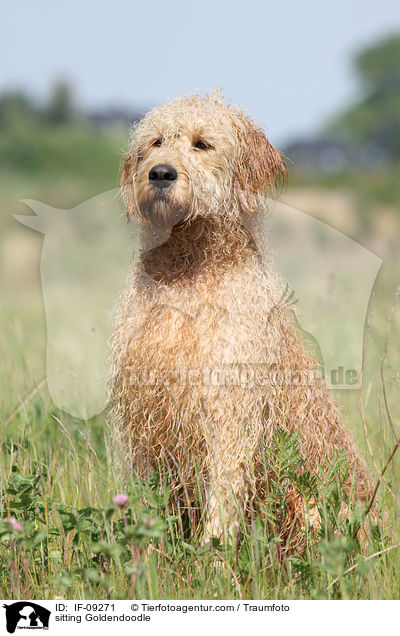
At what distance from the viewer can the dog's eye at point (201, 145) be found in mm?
3201

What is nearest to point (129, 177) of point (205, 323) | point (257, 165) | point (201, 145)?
point (201, 145)

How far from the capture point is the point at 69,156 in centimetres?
4125

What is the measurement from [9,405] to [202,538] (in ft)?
7.37

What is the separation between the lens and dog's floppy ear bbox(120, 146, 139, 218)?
3.30m

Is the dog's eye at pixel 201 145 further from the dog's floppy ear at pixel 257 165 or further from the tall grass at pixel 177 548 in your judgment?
the tall grass at pixel 177 548

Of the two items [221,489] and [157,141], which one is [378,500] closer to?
[221,489]

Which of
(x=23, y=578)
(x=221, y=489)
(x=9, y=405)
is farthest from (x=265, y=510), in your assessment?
(x=9, y=405)

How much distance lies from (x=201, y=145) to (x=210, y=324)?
839 millimetres

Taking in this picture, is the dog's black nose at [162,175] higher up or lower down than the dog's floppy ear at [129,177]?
lower down

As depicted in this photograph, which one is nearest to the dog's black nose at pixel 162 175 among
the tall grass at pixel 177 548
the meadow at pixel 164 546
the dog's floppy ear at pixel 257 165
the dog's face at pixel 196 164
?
the dog's face at pixel 196 164

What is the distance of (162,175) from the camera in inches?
118

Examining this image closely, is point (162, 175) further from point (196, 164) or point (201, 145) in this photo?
point (201, 145)
